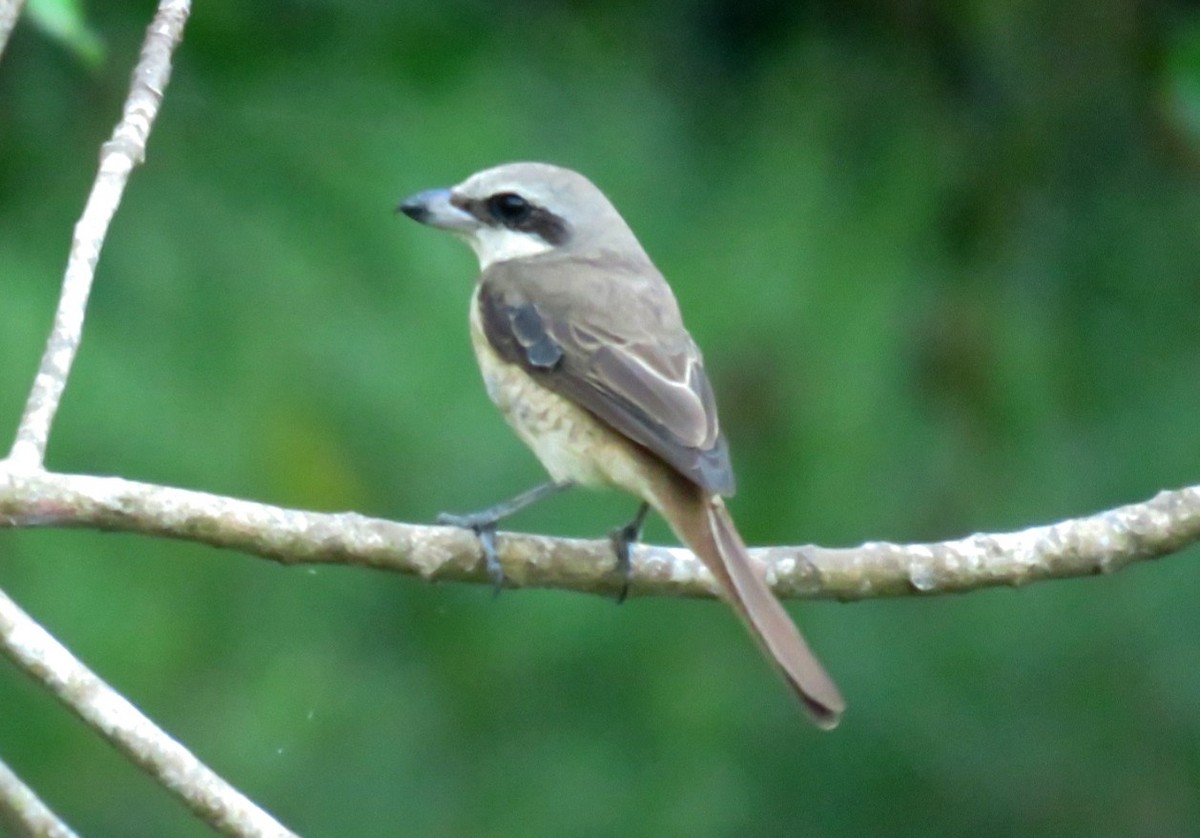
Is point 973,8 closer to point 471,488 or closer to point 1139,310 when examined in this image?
point 1139,310

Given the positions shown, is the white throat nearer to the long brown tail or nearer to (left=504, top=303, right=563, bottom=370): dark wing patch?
(left=504, top=303, right=563, bottom=370): dark wing patch

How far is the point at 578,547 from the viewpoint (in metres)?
4.19

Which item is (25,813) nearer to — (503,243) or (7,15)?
(7,15)

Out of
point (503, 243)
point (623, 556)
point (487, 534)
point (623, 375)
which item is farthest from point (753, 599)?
point (503, 243)

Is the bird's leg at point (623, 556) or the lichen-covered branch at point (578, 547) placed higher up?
the lichen-covered branch at point (578, 547)

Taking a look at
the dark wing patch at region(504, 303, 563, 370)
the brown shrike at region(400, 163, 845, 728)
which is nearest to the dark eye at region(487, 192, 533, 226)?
the brown shrike at region(400, 163, 845, 728)

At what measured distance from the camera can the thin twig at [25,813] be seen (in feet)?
11.2

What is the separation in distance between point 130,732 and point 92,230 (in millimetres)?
1001

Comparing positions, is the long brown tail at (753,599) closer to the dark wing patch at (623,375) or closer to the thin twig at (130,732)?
the dark wing patch at (623,375)

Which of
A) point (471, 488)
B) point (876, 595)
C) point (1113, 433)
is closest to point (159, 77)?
point (876, 595)

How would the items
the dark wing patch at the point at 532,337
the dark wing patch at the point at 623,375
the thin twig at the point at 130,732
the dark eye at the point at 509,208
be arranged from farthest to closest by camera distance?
the dark eye at the point at 509,208 < the dark wing patch at the point at 532,337 < the dark wing patch at the point at 623,375 < the thin twig at the point at 130,732

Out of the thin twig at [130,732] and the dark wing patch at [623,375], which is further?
the dark wing patch at [623,375]

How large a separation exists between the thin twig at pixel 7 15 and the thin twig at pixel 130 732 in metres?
1.01

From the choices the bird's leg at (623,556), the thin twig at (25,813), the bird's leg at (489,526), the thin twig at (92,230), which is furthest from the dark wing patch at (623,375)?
the thin twig at (25,813)
